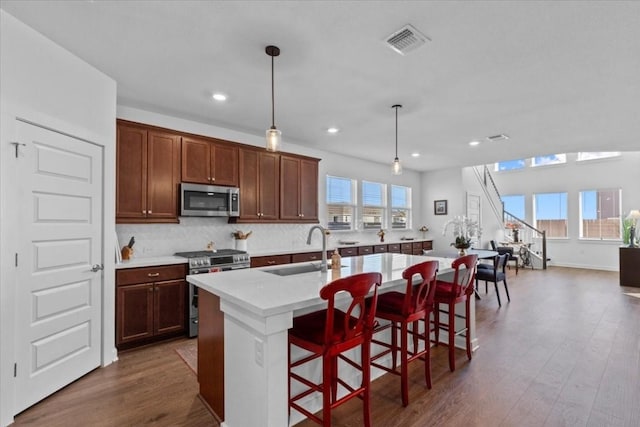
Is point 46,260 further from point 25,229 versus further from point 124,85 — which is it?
point 124,85

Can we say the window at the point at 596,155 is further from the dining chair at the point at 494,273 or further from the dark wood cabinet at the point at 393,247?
the dark wood cabinet at the point at 393,247

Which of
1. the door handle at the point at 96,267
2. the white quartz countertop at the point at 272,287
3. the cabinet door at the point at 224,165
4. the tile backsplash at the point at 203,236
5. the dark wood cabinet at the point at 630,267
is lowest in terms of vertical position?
the dark wood cabinet at the point at 630,267

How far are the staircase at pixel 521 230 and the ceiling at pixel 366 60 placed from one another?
196 inches

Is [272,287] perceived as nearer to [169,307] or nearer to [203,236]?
[169,307]

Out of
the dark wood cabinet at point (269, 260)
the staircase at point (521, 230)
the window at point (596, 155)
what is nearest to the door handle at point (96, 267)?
the dark wood cabinet at point (269, 260)

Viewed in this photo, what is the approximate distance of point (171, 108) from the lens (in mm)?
3836

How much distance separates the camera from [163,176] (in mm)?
3768

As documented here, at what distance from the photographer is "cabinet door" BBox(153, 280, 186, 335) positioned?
11.2ft

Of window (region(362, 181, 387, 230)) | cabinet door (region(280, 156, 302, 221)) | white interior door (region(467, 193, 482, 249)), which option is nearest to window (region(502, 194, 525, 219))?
white interior door (region(467, 193, 482, 249))

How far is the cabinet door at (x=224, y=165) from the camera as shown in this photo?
420cm

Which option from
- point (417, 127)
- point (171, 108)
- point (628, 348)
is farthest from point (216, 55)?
point (628, 348)

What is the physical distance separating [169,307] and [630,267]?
27.8ft

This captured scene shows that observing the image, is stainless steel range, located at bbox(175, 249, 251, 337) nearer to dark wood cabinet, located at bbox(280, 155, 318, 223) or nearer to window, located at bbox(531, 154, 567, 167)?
dark wood cabinet, located at bbox(280, 155, 318, 223)

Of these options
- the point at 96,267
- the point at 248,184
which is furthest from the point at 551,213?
the point at 96,267
